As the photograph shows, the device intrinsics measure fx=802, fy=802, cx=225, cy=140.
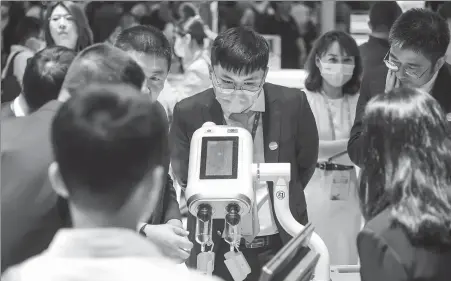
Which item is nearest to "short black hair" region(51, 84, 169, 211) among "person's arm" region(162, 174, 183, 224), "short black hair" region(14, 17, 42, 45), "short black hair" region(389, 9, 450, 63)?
"person's arm" region(162, 174, 183, 224)

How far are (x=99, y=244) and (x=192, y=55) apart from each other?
184 inches

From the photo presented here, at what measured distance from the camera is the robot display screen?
1964 mm

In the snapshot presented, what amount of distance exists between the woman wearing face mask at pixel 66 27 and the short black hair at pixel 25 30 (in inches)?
42.1

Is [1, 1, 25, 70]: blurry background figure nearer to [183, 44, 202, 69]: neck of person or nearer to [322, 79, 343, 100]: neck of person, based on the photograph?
[183, 44, 202, 69]: neck of person

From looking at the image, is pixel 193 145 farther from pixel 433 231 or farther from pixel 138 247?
pixel 138 247

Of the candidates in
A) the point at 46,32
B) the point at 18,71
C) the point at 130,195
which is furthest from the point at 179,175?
the point at 18,71

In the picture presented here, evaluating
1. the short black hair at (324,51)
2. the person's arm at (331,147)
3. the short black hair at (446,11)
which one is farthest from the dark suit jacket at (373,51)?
the person's arm at (331,147)

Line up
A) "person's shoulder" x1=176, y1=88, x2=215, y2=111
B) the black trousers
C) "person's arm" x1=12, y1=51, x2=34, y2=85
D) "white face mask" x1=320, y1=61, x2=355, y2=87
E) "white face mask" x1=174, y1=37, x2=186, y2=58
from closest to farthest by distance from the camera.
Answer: the black trousers → "person's shoulder" x1=176, y1=88, x2=215, y2=111 → "white face mask" x1=320, y1=61, x2=355, y2=87 → "person's arm" x1=12, y1=51, x2=34, y2=85 → "white face mask" x1=174, y1=37, x2=186, y2=58

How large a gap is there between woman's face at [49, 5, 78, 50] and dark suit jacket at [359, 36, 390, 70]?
5.49ft

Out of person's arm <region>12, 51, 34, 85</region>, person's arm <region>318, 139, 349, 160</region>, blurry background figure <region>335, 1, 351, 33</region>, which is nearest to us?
person's arm <region>318, 139, 349, 160</region>

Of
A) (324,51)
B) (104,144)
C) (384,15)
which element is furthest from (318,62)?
(104,144)

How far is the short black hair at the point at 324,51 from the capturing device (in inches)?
154

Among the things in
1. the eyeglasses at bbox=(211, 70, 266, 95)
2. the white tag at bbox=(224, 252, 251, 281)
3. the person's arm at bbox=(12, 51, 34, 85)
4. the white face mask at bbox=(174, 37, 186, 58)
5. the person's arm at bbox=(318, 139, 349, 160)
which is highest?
the eyeglasses at bbox=(211, 70, 266, 95)

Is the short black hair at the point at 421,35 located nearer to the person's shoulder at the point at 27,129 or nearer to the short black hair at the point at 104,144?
the person's shoulder at the point at 27,129
